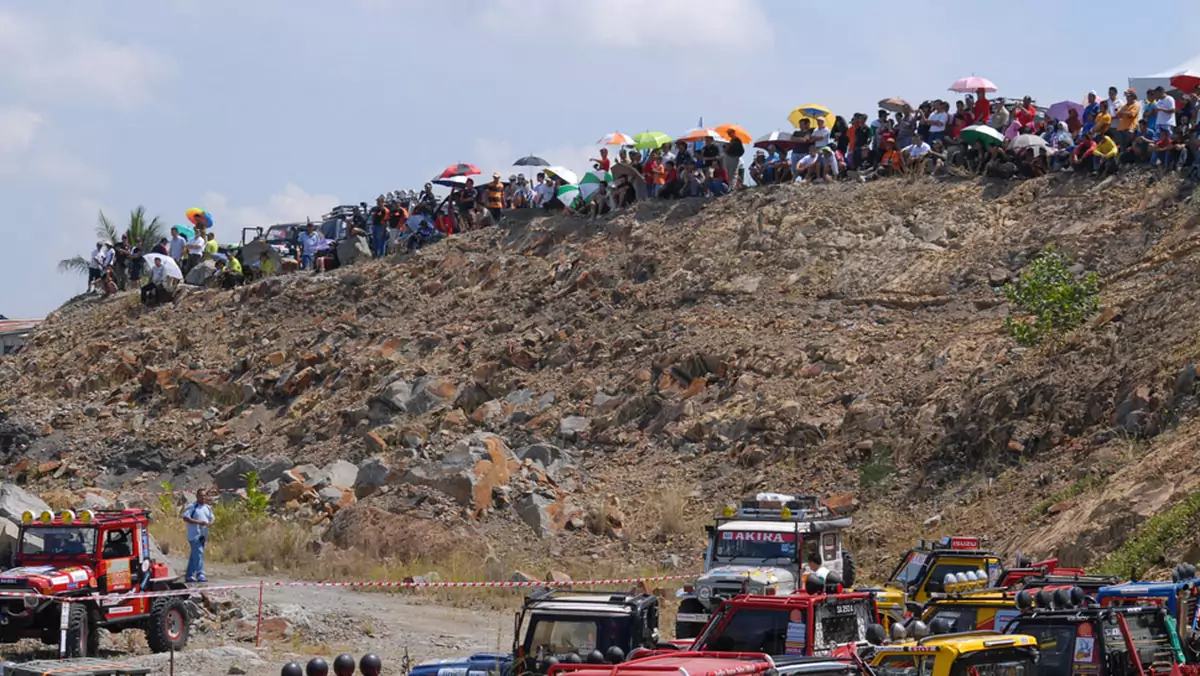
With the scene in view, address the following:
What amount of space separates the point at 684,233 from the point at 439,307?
6941mm

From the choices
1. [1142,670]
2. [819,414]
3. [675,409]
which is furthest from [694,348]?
[1142,670]

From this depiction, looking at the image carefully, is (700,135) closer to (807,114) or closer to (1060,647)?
(807,114)

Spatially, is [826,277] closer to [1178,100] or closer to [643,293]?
[643,293]

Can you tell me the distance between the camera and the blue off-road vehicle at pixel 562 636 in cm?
1504

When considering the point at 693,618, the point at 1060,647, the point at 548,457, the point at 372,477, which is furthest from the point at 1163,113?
the point at 1060,647

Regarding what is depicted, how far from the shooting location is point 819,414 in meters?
32.2

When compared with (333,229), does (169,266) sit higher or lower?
lower

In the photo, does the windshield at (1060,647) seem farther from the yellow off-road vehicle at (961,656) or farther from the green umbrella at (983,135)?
the green umbrella at (983,135)

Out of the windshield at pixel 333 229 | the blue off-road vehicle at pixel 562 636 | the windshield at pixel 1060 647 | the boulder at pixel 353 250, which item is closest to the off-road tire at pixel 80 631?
the blue off-road vehicle at pixel 562 636

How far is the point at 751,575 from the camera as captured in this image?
63.6 feet

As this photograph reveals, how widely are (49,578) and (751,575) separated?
9014 mm

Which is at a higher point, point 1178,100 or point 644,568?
point 1178,100

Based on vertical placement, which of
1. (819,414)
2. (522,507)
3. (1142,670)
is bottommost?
(1142,670)

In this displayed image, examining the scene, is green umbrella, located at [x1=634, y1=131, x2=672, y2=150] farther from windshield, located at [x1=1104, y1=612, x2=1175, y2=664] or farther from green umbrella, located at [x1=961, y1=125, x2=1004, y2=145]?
windshield, located at [x1=1104, y1=612, x2=1175, y2=664]
